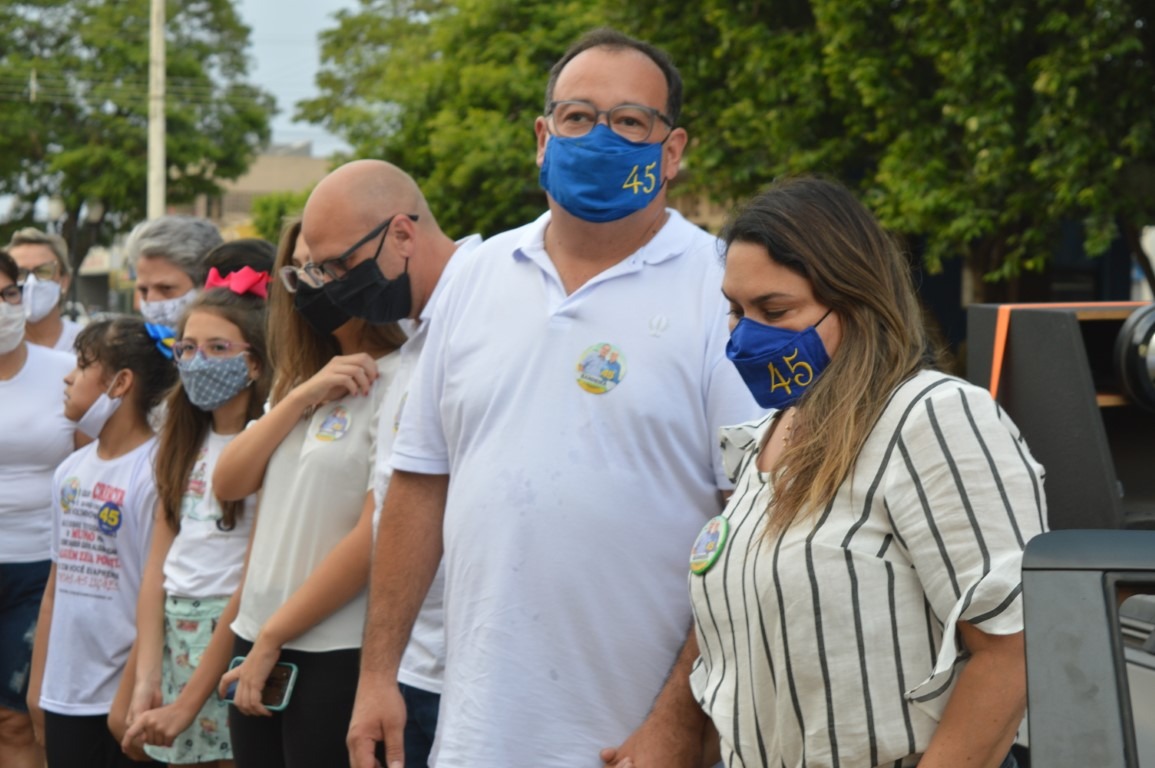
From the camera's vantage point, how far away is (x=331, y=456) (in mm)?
3535

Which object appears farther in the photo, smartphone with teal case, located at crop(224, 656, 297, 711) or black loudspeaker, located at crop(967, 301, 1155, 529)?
smartphone with teal case, located at crop(224, 656, 297, 711)

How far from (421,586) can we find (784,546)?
110 centimetres

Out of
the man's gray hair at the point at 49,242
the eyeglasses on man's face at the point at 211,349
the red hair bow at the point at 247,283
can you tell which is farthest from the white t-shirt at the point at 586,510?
the man's gray hair at the point at 49,242

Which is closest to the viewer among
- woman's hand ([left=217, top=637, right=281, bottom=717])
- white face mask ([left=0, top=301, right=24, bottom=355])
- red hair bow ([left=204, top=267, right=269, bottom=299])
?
woman's hand ([left=217, top=637, right=281, bottom=717])

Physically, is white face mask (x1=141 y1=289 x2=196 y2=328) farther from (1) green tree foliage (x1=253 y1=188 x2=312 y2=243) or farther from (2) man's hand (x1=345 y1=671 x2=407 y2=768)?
(1) green tree foliage (x1=253 y1=188 x2=312 y2=243)

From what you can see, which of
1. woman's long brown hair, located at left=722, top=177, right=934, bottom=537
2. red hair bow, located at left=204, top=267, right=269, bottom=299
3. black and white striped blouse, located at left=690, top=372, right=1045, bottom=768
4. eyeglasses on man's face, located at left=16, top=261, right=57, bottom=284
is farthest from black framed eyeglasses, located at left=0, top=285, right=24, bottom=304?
black and white striped blouse, located at left=690, top=372, right=1045, bottom=768

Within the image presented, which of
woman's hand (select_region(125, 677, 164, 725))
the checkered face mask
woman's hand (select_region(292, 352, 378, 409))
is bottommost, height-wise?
woman's hand (select_region(125, 677, 164, 725))

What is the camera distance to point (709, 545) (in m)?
2.30

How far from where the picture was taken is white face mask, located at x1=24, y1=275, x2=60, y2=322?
6.33 metres

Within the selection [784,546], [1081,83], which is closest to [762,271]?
[784,546]

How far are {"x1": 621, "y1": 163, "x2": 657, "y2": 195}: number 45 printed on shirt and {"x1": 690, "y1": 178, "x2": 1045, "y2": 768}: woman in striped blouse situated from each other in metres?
0.53

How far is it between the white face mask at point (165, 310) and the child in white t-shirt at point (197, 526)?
2.36 feet

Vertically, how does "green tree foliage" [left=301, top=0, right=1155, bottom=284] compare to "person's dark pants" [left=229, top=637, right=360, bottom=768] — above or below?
above

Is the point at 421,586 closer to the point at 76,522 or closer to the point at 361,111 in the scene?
the point at 76,522
